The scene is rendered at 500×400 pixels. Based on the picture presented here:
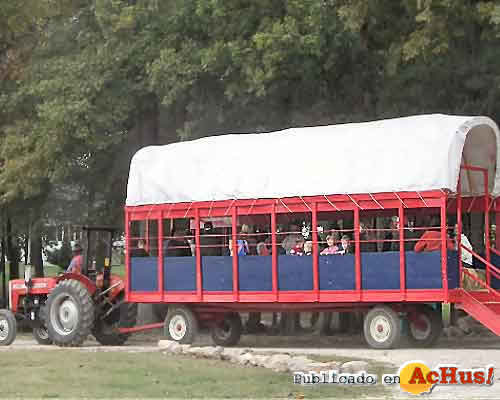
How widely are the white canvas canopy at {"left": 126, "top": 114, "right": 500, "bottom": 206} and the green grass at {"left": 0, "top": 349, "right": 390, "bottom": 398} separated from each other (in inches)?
197

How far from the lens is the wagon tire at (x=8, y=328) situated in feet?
85.4

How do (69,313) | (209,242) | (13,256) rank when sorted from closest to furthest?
1. (209,242)
2. (69,313)
3. (13,256)

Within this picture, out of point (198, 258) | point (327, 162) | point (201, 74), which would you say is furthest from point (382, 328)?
point (201, 74)

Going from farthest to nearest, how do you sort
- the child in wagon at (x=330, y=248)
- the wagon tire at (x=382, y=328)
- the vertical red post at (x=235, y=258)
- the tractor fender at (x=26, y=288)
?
1. the tractor fender at (x=26, y=288)
2. the vertical red post at (x=235, y=258)
3. the child in wagon at (x=330, y=248)
4. the wagon tire at (x=382, y=328)

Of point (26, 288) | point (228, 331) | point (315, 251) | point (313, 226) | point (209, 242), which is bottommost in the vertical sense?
point (228, 331)

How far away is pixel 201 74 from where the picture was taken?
95.7 ft

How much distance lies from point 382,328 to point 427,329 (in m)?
0.94

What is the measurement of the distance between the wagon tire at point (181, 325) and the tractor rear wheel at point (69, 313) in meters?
1.61

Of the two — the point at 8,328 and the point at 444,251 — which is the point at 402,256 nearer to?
the point at 444,251

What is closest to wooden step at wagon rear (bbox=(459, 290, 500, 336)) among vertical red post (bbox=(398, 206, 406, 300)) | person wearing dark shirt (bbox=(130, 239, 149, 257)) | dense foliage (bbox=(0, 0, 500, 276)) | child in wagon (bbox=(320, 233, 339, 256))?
vertical red post (bbox=(398, 206, 406, 300))

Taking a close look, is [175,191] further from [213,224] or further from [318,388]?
[318,388]

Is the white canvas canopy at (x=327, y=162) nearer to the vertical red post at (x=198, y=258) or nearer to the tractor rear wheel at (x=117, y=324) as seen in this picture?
the vertical red post at (x=198, y=258)

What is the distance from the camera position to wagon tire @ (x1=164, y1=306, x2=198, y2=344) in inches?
958

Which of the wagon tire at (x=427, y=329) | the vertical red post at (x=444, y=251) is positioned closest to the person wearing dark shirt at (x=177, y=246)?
the wagon tire at (x=427, y=329)
